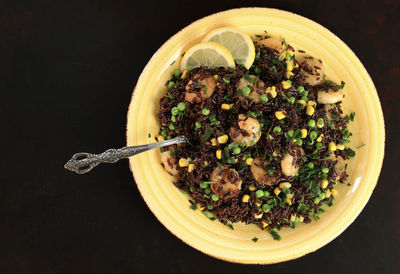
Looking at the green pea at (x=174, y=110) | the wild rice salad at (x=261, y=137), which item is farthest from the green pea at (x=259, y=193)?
the green pea at (x=174, y=110)

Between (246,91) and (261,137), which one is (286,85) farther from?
(261,137)

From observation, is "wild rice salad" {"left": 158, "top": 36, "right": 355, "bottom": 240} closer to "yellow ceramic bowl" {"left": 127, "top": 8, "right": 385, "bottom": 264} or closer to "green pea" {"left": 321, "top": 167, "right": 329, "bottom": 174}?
"green pea" {"left": 321, "top": 167, "right": 329, "bottom": 174}

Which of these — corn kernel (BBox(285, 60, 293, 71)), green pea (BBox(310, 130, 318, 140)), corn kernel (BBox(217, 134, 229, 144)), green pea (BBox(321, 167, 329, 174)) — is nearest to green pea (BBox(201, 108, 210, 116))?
corn kernel (BBox(217, 134, 229, 144))

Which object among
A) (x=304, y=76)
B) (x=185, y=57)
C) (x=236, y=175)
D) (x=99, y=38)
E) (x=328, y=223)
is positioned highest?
(x=304, y=76)

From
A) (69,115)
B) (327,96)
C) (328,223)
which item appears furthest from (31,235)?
(327,96)

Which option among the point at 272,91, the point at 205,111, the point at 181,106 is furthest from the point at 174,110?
the point at 272,91

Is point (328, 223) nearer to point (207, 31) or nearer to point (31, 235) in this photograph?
point (207, 31)
